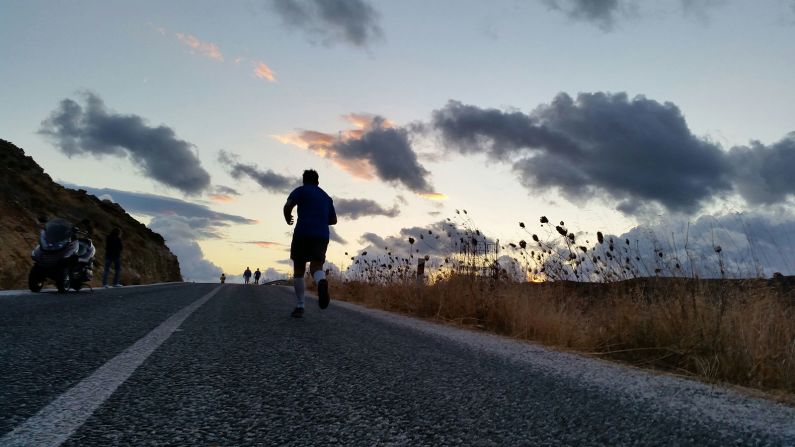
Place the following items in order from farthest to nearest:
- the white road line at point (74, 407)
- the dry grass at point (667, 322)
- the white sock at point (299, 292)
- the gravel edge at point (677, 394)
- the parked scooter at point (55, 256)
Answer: the parked scooter at point (55, 256) → the white sock at point (299, 292) → the dry grass at point (667, 322) → the gravel edge at point (677, 394) → the white road line at point (74, 407)

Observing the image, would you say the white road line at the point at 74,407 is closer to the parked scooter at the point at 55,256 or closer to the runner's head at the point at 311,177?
the runner's head at the point at 311,177

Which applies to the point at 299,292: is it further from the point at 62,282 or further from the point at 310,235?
the point at 62,282

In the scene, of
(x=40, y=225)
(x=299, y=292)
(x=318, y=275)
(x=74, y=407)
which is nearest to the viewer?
(x=74, y=407)

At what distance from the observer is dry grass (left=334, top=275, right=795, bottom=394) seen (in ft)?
12.8

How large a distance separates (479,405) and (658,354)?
321 centimetres

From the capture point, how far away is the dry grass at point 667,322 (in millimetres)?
3912

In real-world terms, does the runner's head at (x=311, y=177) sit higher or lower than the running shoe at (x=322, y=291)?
higher

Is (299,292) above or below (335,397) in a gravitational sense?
above

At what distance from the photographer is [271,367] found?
298 cm

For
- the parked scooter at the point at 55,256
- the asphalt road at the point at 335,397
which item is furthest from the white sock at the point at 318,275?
the parked scooter at the point at 55,256

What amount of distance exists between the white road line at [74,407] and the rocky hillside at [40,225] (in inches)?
584

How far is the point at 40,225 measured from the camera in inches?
947

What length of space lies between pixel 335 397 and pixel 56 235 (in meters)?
11.2

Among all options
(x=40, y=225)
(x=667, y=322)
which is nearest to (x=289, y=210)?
(x=667, y=322)
